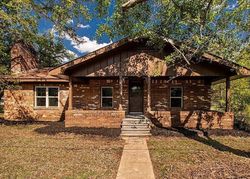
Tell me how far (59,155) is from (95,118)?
578 centimetres

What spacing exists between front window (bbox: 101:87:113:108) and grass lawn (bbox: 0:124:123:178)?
5.57 metres

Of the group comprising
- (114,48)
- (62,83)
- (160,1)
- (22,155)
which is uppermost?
(160,1)

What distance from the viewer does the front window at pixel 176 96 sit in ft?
55.6

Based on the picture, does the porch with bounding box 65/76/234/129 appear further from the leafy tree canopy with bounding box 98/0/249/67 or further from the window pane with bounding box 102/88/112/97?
the leafy tree canopy with bounding box 98/0/249/67

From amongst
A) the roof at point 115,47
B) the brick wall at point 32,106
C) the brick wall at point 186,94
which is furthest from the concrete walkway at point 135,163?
the brick wall at point 32,106

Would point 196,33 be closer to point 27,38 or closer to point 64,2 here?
point 64,2

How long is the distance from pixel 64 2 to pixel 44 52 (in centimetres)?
1712

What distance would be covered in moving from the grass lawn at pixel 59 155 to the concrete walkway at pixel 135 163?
208mm

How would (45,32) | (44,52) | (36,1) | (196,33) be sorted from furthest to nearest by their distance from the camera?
(44,52) < (45,32) < (36,1) < (196,33)

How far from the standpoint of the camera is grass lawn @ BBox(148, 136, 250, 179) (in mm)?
6504

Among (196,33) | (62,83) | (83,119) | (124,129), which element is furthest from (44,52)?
(196,33)

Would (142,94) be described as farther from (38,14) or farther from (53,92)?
(38,14)

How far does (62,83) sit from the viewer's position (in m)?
17.9

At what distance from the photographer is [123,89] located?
17.0m
